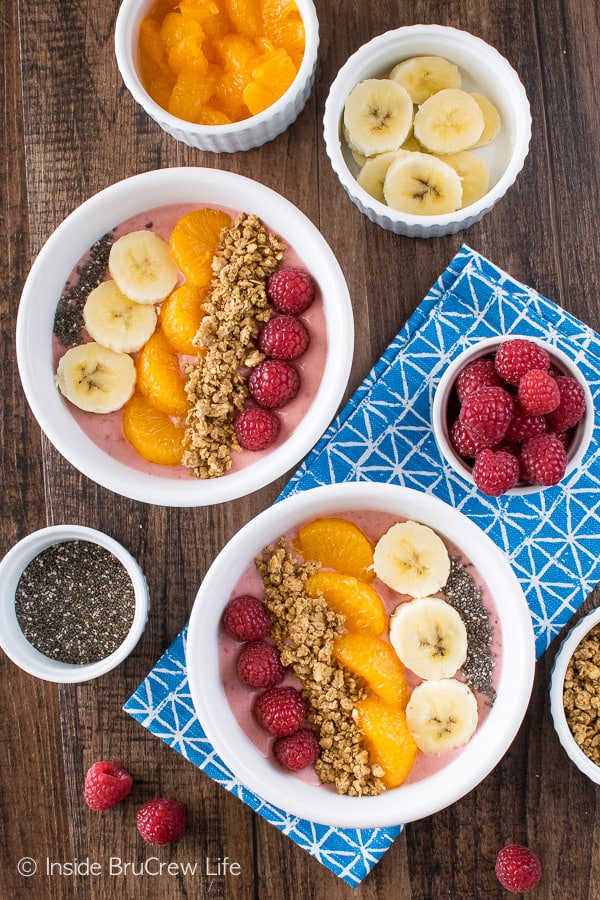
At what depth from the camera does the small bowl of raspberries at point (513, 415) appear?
54.7 inches

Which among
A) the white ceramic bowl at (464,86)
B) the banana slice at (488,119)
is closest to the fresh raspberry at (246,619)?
the white ceramic bowl at (464,86)

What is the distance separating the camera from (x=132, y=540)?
5.56 feet

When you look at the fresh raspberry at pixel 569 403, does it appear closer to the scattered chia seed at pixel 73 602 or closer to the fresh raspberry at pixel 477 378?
the fresh raspberry at pixel 477 378

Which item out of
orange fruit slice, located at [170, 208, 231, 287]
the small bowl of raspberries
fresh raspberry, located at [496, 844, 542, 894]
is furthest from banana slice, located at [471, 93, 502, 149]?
fresh raspberry, located at [496, 844, 542, 894]

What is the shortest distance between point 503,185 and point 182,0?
0.70 m

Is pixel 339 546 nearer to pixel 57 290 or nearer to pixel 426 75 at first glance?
pixel 57 290

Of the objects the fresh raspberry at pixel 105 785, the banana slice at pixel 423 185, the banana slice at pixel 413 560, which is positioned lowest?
the fresh raspberry at pixel 105 785

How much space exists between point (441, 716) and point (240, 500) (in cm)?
55

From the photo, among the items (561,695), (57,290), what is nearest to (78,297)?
(57,290)

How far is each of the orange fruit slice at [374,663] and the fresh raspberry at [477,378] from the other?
17.8 inches

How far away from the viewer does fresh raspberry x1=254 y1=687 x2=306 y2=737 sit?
1.46 m

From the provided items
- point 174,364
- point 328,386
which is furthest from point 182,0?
point 328,386

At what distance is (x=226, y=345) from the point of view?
1.50 meters

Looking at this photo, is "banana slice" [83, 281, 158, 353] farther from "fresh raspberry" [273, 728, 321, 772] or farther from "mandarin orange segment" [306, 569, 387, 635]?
"fresh raspberry" [273, 728, 321, 772]
